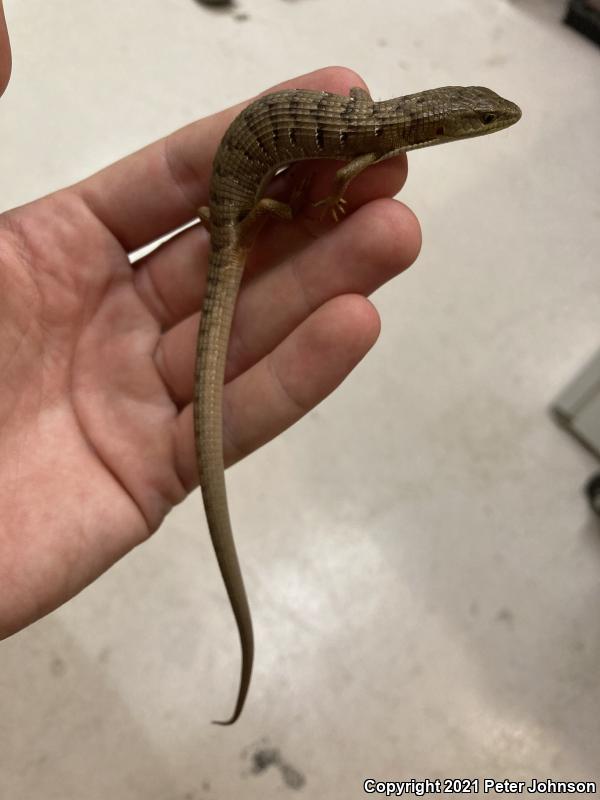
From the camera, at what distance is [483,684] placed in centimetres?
138

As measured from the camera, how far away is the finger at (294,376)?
93 centimetres

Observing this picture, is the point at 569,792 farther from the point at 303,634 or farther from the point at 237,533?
the point at 237,533

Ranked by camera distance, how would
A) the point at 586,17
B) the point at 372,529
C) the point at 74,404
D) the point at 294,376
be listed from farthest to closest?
the point at 586,17 < the point at 372,529 < the point at 74,404 < the point at 294,376

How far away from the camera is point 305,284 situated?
1.01 metres

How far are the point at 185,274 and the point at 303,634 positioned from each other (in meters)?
0.78

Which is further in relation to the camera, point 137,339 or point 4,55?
point 137,339

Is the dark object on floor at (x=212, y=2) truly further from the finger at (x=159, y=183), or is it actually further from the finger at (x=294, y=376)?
the finger at (x=294, y=376)

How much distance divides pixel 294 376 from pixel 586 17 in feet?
6.94

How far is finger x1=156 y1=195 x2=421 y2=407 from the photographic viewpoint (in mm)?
925

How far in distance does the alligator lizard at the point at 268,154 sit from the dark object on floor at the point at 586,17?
5.57 ft

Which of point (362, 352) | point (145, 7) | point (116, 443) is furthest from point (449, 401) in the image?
point (145, 7)

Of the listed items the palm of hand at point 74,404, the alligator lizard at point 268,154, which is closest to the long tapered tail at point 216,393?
the alligator lizard at point 268,154

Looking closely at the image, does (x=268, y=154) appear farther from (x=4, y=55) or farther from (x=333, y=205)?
(x=4, y=55)

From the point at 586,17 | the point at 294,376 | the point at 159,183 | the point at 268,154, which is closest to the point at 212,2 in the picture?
the point at 586,17
